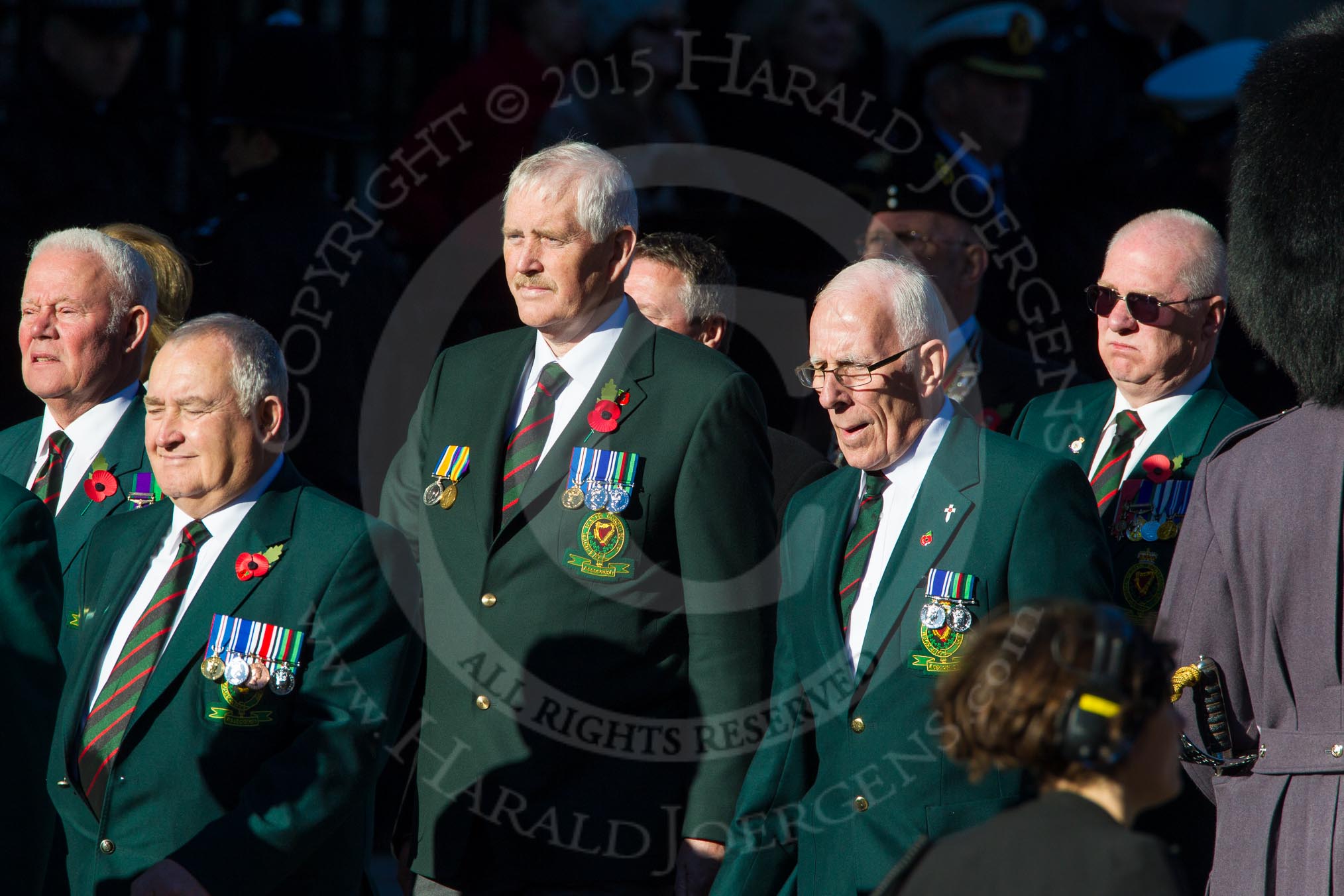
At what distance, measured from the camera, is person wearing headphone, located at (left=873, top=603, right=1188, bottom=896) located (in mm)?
2340

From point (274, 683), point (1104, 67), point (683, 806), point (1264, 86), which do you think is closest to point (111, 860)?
point (274, 683)

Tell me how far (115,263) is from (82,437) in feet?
1.64

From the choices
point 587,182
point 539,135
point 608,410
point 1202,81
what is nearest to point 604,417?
point 608,410

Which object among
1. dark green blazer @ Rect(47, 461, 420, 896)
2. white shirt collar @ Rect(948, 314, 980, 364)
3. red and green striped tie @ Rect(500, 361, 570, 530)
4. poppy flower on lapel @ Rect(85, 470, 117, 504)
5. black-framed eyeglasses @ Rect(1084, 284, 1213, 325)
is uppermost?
black-framed eyeglasses @ Rect(1084, 284, 1213, 325)

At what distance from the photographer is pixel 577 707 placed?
410cm

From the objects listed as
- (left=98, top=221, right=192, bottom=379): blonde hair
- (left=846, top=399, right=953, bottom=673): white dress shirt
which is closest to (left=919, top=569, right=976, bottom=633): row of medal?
(left=846, top=399, right=953, bottom=673): white dress shirt

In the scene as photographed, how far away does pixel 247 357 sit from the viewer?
4.17 meters

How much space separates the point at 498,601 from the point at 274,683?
1.80 feet

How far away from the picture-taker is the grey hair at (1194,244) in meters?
4.68

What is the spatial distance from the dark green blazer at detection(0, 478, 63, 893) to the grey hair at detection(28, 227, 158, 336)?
3.69 feet

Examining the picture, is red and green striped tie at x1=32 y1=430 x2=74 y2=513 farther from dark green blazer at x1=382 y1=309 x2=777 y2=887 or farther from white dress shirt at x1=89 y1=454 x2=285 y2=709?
dark green blazer at x1=382 y1=309 x2=777 y2=887

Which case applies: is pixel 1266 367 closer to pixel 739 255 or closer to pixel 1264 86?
pixel 739 255

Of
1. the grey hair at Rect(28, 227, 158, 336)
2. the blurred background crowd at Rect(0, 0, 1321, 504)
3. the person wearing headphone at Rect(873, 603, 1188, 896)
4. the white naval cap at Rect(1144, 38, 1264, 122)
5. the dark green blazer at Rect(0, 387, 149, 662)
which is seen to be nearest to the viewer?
the person wearing headphone at Rect(873, 603, 1188, 896)

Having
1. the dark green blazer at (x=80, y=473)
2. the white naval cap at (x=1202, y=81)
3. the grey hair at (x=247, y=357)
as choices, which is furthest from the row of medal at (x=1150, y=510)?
the white naval cap at (x=1202, y=81)
